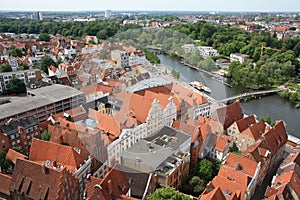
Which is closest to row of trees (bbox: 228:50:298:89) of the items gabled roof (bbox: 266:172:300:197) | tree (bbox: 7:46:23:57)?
gabled roof (bbox: 266:172:300:197)

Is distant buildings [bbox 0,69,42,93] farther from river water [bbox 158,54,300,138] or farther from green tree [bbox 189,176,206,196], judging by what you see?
green tree [bbox 189,176,206,196]

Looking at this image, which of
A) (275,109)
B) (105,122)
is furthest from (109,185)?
(275,109)

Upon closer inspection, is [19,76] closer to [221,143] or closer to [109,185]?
[109,185]

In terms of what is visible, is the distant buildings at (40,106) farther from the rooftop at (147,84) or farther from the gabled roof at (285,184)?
the gabled roof at (285,184)

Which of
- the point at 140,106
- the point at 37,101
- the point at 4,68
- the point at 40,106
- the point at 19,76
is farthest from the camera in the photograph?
the point at 4,68

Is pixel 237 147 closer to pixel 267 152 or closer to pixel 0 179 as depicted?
pixel 267 152

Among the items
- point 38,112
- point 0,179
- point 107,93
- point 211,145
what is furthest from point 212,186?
point 38,112
